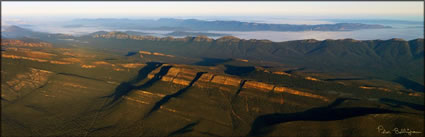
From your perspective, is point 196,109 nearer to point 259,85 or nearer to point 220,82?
point 220,82

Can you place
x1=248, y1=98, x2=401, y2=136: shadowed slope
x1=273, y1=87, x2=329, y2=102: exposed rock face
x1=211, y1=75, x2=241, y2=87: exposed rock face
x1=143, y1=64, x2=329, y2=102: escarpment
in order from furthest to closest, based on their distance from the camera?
1. x1=211, y1=75, x2=241, y2=87: exposed rock face
2. x1=143, y1=64, x2=329, y2=102: escarpment
3. x1=273, y1=87, x2=329, y2=102: exposed rock face
4. x1=248, y1=98, x2=401, y2=136: shadowed slope

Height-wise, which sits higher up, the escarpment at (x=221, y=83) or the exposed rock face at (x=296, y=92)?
the escarpment at (x=221, y=83)

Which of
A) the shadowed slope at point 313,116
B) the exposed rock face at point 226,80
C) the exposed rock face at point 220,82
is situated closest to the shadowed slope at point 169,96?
the exposed rock face at point 220,82

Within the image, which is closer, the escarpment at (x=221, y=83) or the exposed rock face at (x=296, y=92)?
the exposed rock face at (x=296, y=92)

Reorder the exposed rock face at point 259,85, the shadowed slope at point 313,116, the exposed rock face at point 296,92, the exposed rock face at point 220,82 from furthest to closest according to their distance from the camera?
the exposed rock face at point 259,85 → the exposed rock face at point 220,82 → the exposed rock face at point 296,92 → the shadowed slope at point 313,116

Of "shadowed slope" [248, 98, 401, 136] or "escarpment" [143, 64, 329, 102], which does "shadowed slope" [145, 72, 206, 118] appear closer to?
"escarpment" [143, 64, 329, 102]

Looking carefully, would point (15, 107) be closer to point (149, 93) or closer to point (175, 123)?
point (149, 93)

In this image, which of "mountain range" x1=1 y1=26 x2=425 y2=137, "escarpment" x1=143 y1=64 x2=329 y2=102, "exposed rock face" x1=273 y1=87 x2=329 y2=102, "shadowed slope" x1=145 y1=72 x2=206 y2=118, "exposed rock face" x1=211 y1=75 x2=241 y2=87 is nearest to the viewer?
"mountain range" x1=1 y1=26 x2=425 y2=137

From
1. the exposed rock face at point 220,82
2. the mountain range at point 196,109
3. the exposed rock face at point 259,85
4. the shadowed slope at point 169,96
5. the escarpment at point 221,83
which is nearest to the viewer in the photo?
the mountain range at point 196,109

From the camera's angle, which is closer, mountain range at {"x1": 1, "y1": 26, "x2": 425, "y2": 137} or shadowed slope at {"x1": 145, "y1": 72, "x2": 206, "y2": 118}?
mountain range at {"x1": 1, "y1": 26, "x2": 425, "y2": 137}

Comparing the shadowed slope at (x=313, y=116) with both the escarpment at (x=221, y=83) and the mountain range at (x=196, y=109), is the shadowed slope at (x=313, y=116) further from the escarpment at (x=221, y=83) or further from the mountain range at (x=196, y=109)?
the escarpment at (x=221, y=83)

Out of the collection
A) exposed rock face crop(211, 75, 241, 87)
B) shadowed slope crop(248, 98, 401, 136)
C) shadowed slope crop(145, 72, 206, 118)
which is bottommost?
shadowed slope crop(248, 98, 401, 136)

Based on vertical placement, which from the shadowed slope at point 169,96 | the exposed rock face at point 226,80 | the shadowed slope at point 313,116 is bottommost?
the shadowed slope at point 313,116

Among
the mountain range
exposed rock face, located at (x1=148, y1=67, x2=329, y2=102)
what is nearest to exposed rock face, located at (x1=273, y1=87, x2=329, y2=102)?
exposed rock face, located at (x1=148, y1=67, x2=329, y2=102)
